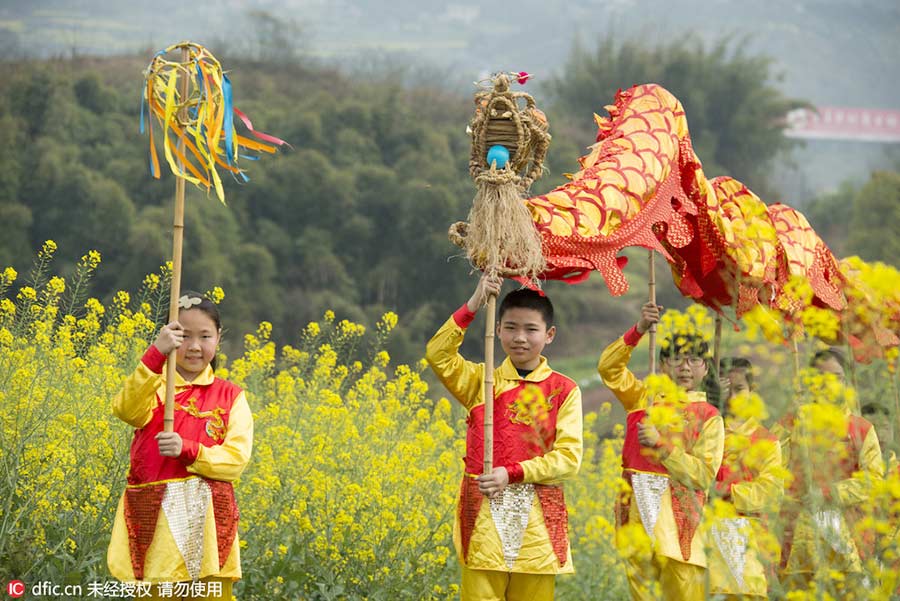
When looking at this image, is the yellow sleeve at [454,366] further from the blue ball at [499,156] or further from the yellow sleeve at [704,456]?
the yellow sleeve at [704,456]

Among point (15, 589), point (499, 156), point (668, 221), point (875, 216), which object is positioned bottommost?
point (15, 589)

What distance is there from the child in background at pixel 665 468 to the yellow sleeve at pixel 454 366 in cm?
56

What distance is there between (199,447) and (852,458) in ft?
9.19

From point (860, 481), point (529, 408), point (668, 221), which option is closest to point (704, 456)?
point (860, 481)

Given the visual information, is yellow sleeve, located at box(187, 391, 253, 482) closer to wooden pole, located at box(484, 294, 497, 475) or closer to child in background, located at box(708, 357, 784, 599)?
wooden pole, located at box(484, 294, 497, 475)

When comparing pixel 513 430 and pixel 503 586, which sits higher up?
pixel 513 430

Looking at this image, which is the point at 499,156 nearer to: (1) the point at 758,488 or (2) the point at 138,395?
(2) the point at 138,395

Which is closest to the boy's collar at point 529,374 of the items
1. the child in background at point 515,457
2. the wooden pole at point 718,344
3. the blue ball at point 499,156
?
the child in background at point 515,457

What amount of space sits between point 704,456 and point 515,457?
850mm

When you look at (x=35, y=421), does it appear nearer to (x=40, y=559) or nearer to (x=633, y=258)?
(x=40, y=559)


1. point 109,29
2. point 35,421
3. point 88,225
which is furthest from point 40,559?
point 109,29

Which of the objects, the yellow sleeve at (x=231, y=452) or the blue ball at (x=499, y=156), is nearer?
the yellow sleeve at (x=231, y=452)

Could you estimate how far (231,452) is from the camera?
184 inches

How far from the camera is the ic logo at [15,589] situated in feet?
17.1
